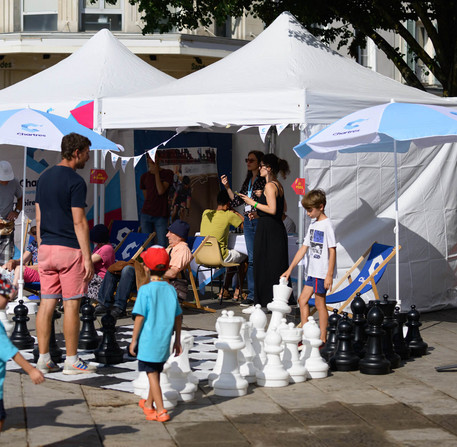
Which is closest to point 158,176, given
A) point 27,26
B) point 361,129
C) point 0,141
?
point 0,141

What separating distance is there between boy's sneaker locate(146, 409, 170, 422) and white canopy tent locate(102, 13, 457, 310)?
5.26 m

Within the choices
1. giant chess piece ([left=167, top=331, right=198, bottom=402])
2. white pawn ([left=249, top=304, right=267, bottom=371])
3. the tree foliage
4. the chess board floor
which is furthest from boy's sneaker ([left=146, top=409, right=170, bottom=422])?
the tree foliage

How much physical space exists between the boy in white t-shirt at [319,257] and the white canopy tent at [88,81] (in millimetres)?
4192

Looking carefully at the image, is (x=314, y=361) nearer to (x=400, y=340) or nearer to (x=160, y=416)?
(x=400, y=340)

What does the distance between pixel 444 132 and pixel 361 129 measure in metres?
0.78

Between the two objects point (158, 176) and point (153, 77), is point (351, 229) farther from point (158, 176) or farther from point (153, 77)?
point (153, 77)

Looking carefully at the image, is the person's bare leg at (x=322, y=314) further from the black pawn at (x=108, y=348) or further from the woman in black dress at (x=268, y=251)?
the woman in black dress at (x=268, y=251)

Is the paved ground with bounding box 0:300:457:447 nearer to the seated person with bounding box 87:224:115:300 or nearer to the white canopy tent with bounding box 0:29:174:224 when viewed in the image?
the seated person with bounding box 87:224:115:300

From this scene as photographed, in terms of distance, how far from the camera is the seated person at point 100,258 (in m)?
11.3

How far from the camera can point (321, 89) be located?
36.6 ft

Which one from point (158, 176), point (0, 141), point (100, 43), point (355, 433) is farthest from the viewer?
point (100, 43)

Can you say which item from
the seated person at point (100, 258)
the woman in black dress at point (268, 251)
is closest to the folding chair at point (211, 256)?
the woman in black dress at point (268, 251)

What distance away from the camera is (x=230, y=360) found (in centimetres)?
713

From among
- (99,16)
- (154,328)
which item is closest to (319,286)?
(154,328)
